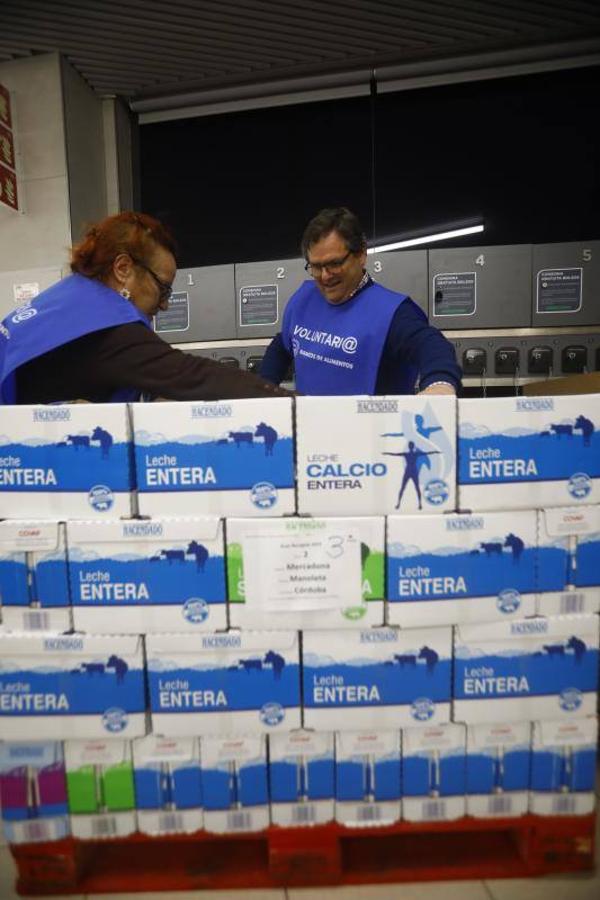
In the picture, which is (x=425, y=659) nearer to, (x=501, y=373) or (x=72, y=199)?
(x=501, y=373)

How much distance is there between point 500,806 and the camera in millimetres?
1357

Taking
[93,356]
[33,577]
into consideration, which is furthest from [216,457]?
[33,577]

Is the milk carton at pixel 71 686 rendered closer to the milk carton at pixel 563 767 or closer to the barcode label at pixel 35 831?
the barcode label at pixel 35 831

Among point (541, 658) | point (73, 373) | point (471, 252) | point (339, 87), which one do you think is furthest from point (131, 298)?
point (339, 87)

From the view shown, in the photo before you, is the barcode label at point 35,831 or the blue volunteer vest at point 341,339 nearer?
the barcode label at point 35,831

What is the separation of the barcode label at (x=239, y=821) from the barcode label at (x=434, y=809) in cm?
45

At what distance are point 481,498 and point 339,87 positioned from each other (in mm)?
3493

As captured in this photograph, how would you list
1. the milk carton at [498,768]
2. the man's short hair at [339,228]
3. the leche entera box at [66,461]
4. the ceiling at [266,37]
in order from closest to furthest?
the leche entera box at [66,461] → the milk carton at [498,768] → the man's short hair at [339,228] → the ceiling at [266,37]

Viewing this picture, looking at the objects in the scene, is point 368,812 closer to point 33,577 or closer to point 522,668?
point 522,668

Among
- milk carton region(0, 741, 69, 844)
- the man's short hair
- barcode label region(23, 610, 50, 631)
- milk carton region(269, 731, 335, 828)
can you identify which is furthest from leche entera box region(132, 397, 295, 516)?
the man's short hair

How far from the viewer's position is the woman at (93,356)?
1.33 meters

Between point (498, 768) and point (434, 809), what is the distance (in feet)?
0.64

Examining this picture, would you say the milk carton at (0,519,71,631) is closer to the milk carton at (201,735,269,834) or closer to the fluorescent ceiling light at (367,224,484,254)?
the milk carton at (201,735,269,834)

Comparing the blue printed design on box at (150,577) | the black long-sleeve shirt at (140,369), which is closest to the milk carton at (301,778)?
the blue printed design on box at (150,577)
